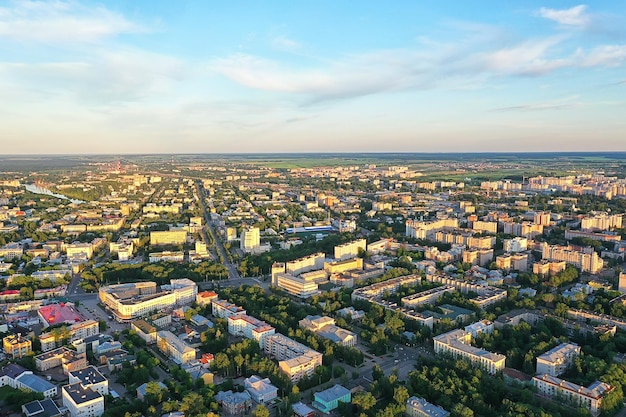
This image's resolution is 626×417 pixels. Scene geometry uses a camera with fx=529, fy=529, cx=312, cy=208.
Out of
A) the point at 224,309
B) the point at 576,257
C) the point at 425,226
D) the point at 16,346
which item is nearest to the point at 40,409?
the point at 16,346

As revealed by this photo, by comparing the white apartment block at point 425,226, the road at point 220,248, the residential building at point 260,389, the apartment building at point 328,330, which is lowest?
the road at point 220,248

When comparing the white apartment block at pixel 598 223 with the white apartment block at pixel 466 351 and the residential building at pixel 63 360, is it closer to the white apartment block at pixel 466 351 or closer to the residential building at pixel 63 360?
the white apartment block at pixel 466 351

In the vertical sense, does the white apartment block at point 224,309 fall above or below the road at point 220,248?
above

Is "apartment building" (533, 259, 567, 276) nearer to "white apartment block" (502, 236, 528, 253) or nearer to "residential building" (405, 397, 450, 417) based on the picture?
"white apartment block" (502, 236, 528, 253)

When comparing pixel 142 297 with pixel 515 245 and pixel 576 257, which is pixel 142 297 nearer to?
pixel 515 245

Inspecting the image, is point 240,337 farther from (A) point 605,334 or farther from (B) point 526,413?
(A) point 605,334

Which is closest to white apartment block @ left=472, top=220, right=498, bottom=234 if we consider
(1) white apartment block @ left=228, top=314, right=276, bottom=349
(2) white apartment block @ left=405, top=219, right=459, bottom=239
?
(2) white apartment block @ left=405, top=219, right=459, bottom=239

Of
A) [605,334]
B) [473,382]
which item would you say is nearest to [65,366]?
[473,382]

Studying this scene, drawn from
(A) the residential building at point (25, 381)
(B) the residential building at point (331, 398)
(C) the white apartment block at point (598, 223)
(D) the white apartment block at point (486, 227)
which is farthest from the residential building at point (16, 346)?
(C) the white apartment block at point (598, 223)
